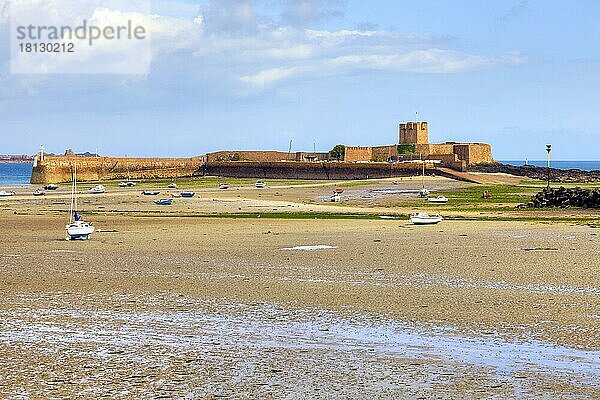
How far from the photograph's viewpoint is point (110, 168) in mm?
98438

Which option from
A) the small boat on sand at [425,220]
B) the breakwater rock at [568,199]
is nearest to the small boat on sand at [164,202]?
the breakwater rock at [568,199]

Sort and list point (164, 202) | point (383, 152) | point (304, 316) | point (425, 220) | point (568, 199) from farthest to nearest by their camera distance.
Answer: point (383, 152)
point (164, 202)
point (568, 199)
point (425, 220)
point (304, 316)

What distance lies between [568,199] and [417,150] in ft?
208

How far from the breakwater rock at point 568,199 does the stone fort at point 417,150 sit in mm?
52798

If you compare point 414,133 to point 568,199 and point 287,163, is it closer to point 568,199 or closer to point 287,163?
point 287,163

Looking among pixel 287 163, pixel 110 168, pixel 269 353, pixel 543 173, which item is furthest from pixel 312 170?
pixel 269 353

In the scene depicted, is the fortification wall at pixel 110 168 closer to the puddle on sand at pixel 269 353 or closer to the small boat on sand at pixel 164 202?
the small boat on sand at pixel 164 202

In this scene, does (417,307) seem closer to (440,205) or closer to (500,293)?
(500,293)

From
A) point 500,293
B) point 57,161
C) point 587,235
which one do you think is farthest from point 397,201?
point 57,161

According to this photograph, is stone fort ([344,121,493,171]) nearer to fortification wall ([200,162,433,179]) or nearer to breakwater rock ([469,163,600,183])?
breakwater rock ([469,163,600,183])

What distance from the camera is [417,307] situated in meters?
14.1

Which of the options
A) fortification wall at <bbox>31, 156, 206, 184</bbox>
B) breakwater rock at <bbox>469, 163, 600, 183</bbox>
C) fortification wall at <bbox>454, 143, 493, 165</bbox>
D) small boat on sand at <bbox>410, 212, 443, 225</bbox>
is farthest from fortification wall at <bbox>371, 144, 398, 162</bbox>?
small boat on sand at <bbox>410, 212, 443, 225</bbox>

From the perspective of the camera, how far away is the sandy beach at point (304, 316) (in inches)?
378

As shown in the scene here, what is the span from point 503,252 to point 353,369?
41.5 ft
